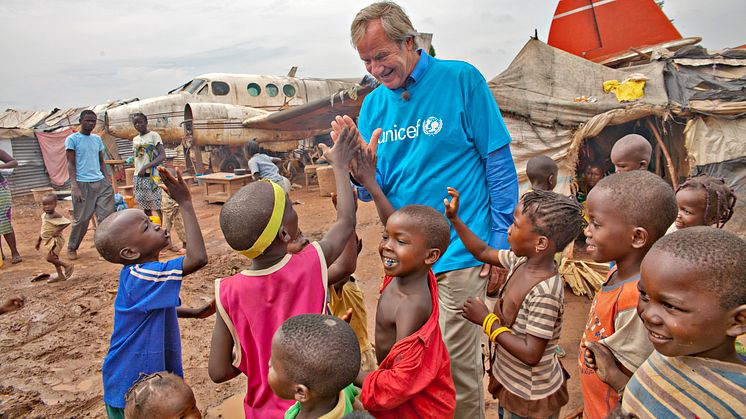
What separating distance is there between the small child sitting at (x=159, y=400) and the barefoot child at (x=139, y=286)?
0.67 ft

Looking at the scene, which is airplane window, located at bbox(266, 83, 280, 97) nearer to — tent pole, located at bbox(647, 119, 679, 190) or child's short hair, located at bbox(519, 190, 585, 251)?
tent pole, located at bbox(647, 119, 679, 190)

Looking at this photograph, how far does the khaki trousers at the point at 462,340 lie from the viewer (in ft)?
6.91

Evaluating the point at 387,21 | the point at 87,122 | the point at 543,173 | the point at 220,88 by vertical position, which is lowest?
the point at 543,173

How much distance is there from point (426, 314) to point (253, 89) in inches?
552

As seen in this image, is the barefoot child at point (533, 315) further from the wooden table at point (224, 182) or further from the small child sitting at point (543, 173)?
the wooden table at point (224, 182)

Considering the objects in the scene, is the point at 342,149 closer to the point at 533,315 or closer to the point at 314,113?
the point at 533,315

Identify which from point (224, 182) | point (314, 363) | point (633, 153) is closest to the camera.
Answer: point (314, 363)

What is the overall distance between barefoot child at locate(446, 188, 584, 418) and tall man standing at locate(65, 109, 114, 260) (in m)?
6.18

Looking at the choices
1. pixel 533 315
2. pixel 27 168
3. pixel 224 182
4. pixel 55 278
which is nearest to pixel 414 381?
pixel 533 315

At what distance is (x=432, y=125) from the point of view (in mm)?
2203

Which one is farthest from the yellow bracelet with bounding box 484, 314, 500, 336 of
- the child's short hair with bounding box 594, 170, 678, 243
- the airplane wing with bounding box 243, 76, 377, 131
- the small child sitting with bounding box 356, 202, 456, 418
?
the airplane wing with bounding box 243, 76, 377, 131

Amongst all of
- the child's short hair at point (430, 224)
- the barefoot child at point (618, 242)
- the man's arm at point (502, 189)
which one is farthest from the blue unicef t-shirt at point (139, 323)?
the barefoot child at point (618, 242)

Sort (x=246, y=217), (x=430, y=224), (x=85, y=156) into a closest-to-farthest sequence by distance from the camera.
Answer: (x=246, y=217)
(x=430, y=224)
(x=85, y=156)

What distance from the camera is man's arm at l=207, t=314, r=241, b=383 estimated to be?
1548mm
